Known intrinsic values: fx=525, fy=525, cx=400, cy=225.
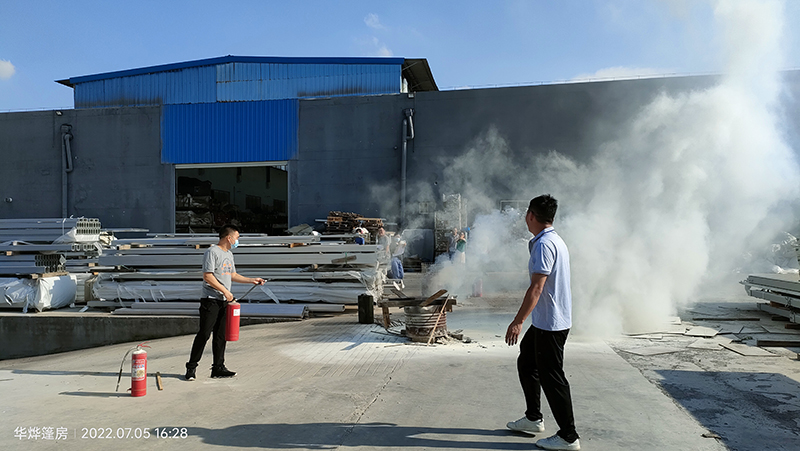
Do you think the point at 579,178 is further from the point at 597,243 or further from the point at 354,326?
the point at 354,326

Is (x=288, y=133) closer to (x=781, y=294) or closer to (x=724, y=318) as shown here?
(x=724, y=318)

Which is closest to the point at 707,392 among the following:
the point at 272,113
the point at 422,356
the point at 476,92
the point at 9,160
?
the point at 422,356

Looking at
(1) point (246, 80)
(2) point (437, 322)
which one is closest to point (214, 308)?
(2) point (437, 322)

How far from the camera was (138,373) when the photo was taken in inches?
197

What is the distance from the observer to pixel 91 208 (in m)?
21.7

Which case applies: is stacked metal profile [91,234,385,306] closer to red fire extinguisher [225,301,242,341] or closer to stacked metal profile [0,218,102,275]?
stacked metal profile [0,218,102,275]

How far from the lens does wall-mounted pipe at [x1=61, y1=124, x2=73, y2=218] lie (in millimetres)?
21641

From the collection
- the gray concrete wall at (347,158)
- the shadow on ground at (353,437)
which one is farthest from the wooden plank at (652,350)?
the gray concrete wall at (347,158)

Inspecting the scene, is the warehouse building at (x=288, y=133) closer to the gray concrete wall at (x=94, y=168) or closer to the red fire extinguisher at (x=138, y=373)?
the gray concrete wall at (x=94, y=168)

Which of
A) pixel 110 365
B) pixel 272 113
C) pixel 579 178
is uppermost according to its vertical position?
pixel 272 113

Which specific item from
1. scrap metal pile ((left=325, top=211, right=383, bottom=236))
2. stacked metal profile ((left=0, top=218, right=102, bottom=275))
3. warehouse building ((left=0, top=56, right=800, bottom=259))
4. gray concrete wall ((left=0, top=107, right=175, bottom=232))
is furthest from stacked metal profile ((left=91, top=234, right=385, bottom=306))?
gray concrete wall ((left=0, top=107, right=175, bottom=232))

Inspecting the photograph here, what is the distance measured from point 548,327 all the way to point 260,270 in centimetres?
796

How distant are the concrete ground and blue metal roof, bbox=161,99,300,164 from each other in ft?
47.9

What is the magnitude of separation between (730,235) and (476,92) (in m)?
9.59
